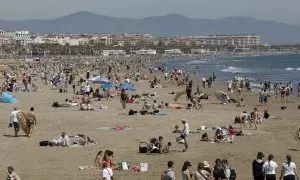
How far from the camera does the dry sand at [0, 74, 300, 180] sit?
14.0 meters

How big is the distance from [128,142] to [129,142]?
34mm

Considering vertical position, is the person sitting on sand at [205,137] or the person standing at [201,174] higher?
the person standing at [201,174]

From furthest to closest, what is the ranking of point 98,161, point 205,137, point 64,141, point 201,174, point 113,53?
point 113,53, point 205,137, point 64,141, point 98,161, point 201,174

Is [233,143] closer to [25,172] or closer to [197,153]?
[197,153]

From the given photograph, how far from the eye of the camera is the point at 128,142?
17.5m

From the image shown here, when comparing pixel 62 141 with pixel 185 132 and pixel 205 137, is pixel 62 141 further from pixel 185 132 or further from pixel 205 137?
pixel 205 137

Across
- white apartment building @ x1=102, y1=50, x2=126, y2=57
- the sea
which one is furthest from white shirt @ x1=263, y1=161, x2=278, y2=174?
white apartment building @ x1=102, y1=50, x2=126, y2=57

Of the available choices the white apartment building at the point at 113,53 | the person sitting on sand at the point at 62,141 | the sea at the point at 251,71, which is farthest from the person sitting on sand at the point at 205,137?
the white apartment building at the point at 113,53

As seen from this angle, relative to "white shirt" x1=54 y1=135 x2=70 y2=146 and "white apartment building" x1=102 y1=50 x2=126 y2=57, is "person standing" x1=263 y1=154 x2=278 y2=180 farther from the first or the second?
"white apartment building" x1=102 y1=50 x2=126 y2=57

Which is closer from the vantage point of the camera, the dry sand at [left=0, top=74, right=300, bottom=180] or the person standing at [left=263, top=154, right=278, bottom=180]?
Answer: the person standing at [left=263, top=154, right=278, bottom=180]

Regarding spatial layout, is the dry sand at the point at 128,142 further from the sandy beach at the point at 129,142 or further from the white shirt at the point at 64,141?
the white shirt at the point at 64,141

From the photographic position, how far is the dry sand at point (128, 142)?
45.9 ft

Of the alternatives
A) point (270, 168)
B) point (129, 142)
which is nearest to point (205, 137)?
point (129, 142)

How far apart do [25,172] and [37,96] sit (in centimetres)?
1977
